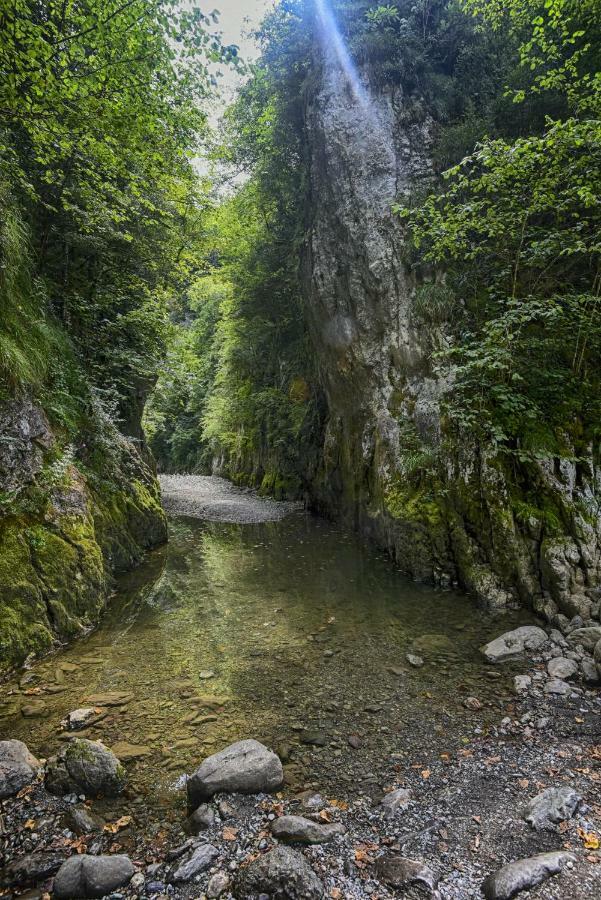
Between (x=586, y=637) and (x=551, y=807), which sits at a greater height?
(x=586, y=637)

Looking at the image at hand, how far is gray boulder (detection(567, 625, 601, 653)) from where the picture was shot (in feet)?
16.2

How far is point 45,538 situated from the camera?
5.92 m

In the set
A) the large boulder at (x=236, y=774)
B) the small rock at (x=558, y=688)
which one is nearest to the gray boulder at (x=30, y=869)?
the large boulder at (x=236, y=774)

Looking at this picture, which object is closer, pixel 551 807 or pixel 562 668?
pixel 551 807

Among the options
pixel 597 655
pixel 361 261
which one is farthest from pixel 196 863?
pixel 361 261

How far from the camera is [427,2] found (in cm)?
1043

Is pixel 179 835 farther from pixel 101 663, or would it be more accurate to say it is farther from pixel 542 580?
pixel 542 580

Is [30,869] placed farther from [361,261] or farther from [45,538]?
[361,261]

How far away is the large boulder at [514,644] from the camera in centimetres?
513

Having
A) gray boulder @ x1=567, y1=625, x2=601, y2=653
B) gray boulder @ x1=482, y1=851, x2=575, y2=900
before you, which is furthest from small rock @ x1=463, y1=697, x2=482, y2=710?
gray boulder @ x1=482, y1=851, x2=575, y2=900

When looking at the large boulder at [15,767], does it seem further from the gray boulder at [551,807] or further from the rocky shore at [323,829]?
the gray boulder at [551,807]

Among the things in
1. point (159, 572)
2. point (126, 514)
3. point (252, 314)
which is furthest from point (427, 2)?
point (159, 572)

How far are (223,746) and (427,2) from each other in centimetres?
1556

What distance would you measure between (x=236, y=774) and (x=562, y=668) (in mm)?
3639
